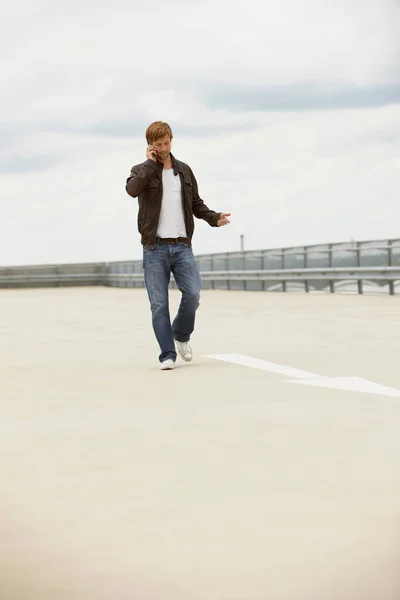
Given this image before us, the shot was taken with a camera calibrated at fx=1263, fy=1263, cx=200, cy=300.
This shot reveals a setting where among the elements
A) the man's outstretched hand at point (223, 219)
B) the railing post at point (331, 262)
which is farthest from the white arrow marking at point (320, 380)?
the railing post at point (331, 262)

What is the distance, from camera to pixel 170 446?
18.8ft

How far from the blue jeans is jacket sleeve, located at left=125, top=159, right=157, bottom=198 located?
0.48m

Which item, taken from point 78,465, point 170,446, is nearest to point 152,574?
point 78,465

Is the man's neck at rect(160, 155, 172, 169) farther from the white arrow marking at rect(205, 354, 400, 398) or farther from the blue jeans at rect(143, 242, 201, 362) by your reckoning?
the white arrow marking at rect(205, 354, 400, 398)

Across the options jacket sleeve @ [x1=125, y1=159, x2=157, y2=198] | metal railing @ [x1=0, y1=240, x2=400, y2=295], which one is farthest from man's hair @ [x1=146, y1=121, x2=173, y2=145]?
metal railing @ [x1=0, y1=240, x2=400, y2=295]

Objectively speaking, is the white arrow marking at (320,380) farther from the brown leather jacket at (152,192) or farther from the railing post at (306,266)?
the railing post at (306,266)

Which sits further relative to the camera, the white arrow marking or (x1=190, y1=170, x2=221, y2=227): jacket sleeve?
(x1=190, y1=170, x2=221, y2=227): jacket sleeve

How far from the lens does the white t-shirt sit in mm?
9633

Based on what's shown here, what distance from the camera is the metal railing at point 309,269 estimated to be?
24.7 metres

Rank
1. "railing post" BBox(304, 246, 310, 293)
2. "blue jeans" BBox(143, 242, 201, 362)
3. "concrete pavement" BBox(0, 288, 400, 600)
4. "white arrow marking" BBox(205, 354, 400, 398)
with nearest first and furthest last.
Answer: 1. "concrete pavement" BBox(0, 288, 400, 600)
2. "white arrow marking" BBox(205, 354, 400, 398)
3. "blue jeans" BBox(143, 242, 201, 362)
4. "railing post" BBox(304, 246, 310, 293)

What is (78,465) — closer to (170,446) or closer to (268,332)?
(170,446)

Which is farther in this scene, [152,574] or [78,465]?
[78,465]

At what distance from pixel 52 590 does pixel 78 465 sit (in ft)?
6.42

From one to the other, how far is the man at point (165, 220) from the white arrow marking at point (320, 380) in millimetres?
680
